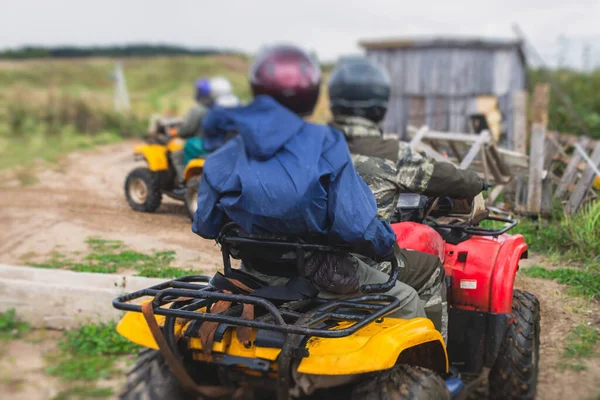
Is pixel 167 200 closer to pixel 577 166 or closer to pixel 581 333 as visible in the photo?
pixel 577 166

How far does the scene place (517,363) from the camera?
11.6 ft

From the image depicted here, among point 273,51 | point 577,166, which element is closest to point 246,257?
point 273,51

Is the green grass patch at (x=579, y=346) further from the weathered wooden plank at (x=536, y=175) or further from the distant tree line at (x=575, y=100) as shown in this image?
the distant tree line at (x=575, y=100)

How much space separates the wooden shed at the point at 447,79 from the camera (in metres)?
16.6

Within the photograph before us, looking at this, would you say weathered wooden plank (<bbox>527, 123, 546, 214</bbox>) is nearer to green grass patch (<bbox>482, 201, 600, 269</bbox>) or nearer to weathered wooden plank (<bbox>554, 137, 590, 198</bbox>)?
green grass patch (<bbox>482, 201, 600, 269</bbox>)

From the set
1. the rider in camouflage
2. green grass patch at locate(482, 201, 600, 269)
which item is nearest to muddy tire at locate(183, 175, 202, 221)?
green grass patch at locate(482, 201, 600, 269)

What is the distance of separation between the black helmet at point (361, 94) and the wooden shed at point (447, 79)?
497 inches

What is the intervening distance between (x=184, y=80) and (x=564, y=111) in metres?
20.9

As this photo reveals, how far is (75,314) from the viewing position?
15.3ft

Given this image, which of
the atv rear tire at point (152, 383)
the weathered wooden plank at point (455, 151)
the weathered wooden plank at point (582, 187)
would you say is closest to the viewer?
the atv rear tire at point (152, 383)

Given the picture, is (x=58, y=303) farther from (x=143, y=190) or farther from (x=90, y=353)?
(x=143, y=190)

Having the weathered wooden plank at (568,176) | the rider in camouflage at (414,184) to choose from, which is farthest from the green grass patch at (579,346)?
the weathered wooden plank at (568,176)

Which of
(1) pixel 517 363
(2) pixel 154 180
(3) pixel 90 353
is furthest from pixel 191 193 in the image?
(1) pixel 517 363

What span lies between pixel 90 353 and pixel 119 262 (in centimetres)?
207
